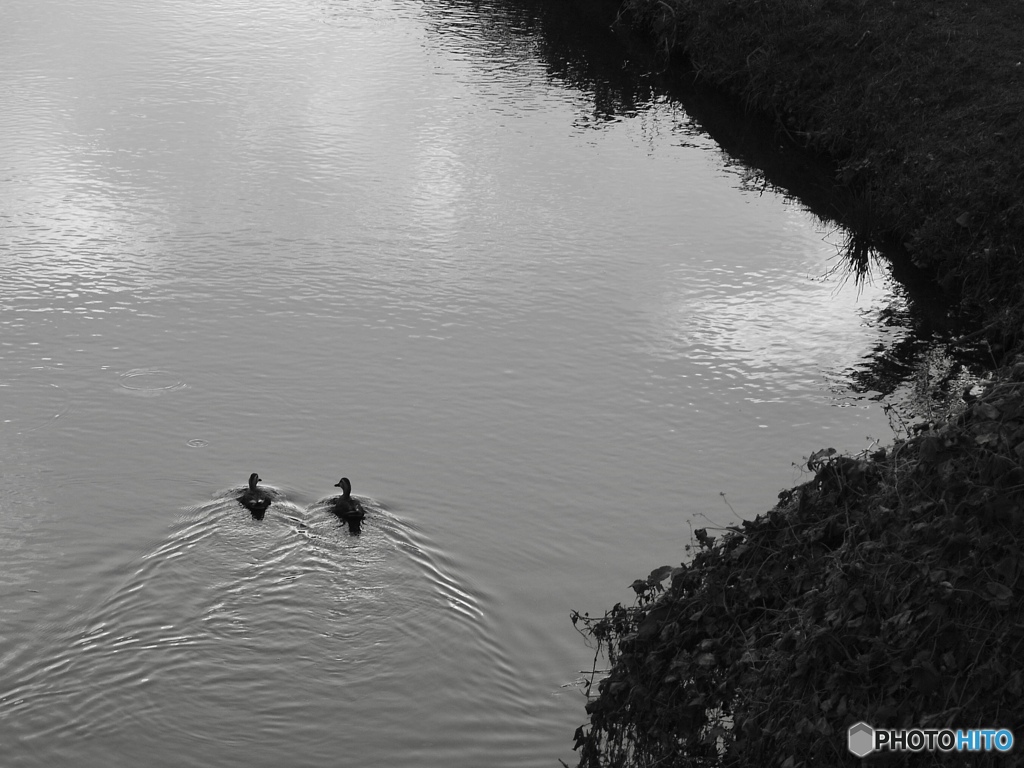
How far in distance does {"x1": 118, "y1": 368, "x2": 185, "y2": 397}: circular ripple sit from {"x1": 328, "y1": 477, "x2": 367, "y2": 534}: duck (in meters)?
3.96

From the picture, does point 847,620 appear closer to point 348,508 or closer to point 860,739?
point 860,739

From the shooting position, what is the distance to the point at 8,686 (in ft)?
38.0

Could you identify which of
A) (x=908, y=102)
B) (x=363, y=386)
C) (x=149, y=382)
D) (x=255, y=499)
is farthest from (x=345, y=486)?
(x=908, y=102)

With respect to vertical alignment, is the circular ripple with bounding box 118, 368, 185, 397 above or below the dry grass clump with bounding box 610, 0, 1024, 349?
below

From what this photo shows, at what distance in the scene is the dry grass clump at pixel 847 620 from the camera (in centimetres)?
791

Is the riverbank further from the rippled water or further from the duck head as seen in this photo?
the duck head

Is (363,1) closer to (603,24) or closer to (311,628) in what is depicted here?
(603,24)

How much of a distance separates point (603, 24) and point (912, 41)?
36.5 feet

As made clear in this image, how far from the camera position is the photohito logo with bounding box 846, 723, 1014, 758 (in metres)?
7.65

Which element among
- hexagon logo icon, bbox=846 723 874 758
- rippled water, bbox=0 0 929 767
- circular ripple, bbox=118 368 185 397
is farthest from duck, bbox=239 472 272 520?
hexagon logo icon, bbox=846 723 874 758

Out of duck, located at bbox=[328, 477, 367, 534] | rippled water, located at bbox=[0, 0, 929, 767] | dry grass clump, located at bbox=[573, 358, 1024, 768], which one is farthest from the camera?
duck, located at bbox=[328, 477, 367, 534]

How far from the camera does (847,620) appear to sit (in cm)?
830

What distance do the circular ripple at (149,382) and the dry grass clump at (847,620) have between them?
9.06 meters

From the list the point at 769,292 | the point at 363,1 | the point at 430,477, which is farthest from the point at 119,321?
the point at 363,1
